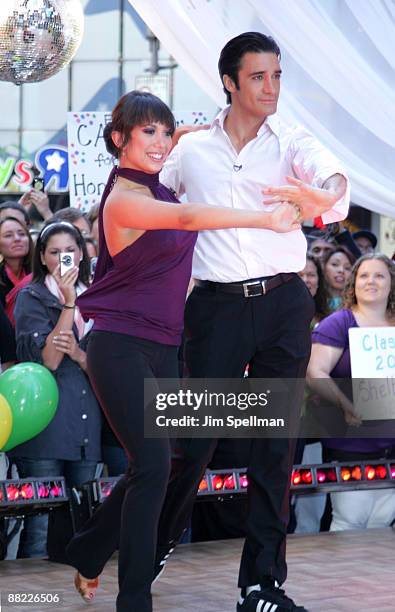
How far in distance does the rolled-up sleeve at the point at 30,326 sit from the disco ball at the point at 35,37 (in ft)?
3.49

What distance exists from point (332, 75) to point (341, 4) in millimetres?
307

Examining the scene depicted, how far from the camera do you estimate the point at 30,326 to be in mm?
5738

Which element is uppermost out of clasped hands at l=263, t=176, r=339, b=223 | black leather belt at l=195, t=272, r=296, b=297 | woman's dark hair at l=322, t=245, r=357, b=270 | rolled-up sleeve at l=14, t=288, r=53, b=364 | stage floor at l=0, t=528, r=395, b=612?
woman's dark hair at l=322, t=245, r=357, b=270

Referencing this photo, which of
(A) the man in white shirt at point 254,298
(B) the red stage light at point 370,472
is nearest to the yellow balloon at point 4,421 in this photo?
(A) the man in white shirt at point 254,298

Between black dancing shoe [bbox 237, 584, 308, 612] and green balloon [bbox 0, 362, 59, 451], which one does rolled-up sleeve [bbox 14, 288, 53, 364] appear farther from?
black dancing shoe [bbox 237, 584, 308, 612]

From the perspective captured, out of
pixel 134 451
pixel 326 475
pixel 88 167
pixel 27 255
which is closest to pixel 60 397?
pixel 27 255

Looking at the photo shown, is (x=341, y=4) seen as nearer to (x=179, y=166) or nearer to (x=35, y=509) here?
(x=179, y=166)

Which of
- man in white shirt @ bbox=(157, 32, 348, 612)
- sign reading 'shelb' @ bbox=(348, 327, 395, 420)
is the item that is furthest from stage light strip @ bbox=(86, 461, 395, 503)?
man in white shirt @ bbox=(157, 32, 348, 612)

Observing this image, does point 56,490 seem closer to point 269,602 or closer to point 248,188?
point 269,602

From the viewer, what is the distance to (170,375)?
4039 mm

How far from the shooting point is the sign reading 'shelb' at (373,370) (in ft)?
20.3

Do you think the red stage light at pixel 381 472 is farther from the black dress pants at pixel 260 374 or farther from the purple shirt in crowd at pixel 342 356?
the black dress pants at pixel 260 374

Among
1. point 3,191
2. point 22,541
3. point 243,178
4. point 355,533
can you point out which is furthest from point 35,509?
point 3,191

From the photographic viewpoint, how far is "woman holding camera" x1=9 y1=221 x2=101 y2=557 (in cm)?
566
